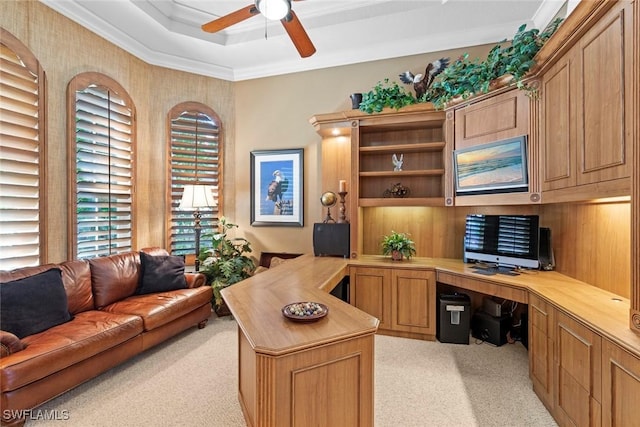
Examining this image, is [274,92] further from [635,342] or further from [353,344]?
[635,342]

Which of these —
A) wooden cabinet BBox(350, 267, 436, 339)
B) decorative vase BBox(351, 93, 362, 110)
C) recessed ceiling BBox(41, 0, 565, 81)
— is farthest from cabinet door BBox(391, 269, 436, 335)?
recessed ceiling BBox(41, 0, 565, 81)

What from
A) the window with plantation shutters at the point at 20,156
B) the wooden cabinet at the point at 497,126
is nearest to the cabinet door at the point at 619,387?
the wooden cabinet at the point at 497,126

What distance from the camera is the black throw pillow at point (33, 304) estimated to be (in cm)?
207

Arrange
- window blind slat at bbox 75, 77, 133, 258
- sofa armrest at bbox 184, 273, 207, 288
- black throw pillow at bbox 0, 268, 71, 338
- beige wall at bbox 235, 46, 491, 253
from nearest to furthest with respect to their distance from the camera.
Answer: black throw pillow at bbox 0, 268, 71, 338 < window blind slat at bbox 75, 77, 133, 258 < sofa armrest at bbox 184, 273, 207, 288 < beige wall at bbox 235, 46, 491, 253

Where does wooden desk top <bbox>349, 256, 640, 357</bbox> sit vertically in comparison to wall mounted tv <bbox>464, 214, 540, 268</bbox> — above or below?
below

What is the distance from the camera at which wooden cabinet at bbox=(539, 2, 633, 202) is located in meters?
1.49

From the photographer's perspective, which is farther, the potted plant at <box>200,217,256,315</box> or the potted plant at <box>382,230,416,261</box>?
the potted plant at <box>200,217,256,315</box>

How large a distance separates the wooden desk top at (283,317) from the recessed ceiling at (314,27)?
2.65 m

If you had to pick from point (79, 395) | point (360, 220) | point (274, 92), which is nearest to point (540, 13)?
point (360, 220)

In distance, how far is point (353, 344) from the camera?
1419mm

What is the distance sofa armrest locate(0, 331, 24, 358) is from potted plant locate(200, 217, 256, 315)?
5.77ft

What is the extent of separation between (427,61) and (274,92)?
2.05 metres

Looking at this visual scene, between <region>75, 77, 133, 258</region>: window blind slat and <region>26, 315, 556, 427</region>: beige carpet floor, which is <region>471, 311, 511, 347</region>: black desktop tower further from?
<region>75, 77, 133, 258</region>: window blind slat

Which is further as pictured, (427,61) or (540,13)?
(427,61)
